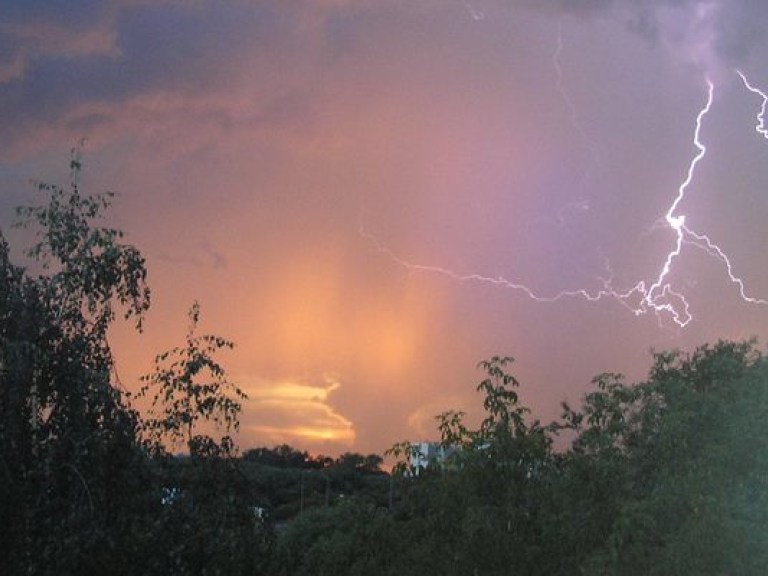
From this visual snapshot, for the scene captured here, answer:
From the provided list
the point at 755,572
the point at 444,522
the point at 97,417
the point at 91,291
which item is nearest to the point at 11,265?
the point at 91,291

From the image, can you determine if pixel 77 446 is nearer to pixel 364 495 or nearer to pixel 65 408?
pixel 65 408

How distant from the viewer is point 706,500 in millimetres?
13602

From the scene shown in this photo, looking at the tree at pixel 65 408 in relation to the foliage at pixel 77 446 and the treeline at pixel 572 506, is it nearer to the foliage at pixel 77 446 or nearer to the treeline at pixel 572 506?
the foliage at pixel 77 446

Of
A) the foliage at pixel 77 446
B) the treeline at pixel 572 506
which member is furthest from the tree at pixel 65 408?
the treeline at pixel 572 506

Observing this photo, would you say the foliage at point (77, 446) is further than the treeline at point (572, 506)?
No

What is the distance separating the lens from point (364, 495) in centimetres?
1669

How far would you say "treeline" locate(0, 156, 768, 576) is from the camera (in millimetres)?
8336

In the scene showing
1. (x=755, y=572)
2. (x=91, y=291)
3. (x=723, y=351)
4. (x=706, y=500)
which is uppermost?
(x=723, y=351)

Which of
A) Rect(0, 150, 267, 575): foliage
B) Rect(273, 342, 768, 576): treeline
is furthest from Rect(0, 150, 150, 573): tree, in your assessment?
Rect(273, 342, 768, 576): treeline

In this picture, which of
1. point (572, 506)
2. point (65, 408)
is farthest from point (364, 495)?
point (65, 408)

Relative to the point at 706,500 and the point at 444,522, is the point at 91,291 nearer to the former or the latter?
the point at 444,522

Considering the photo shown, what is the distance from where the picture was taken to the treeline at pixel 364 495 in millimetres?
8336

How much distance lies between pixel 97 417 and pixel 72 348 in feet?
1.88

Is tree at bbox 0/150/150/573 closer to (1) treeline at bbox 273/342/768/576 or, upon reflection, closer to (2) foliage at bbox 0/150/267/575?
(2) foliage at bbox 0/150/267/575
